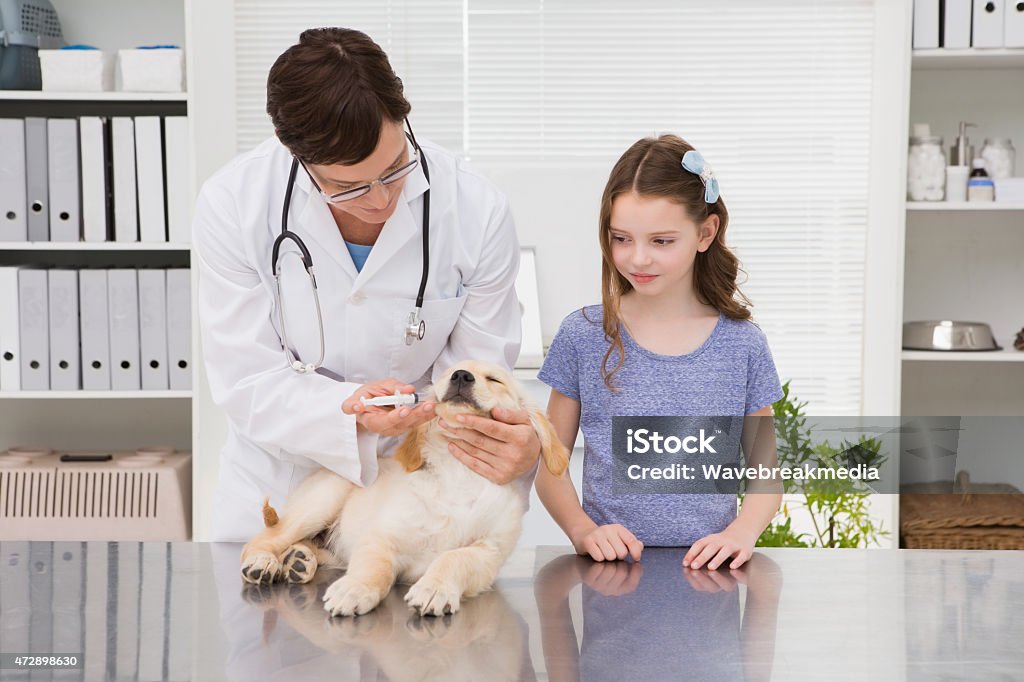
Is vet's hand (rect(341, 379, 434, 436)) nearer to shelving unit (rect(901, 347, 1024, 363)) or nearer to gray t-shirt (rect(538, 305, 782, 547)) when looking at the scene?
gray t-shirt (rect(538, 305, 782, 547))

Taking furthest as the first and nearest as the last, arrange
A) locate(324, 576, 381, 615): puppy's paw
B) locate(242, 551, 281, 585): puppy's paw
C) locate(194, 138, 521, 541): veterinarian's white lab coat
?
locate(194, 138, 521, 541): veterinarian's white lab coat, locate(242, 551, 281, 585): puppy's paw, locate(324, 576, 381, 615): puppy's paw

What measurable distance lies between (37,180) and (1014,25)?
2.84 meters

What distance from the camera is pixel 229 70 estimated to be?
287 cm

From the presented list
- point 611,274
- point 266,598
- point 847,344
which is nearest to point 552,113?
point 847,344

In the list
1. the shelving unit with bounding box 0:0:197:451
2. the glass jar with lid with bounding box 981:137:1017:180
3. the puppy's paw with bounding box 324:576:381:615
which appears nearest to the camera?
the puppy's paw with bounding box 324:576:381:615

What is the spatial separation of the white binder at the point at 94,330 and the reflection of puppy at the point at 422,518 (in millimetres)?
1840

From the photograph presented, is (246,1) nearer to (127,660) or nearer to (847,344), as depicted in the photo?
(847,344)

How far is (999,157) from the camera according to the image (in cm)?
281

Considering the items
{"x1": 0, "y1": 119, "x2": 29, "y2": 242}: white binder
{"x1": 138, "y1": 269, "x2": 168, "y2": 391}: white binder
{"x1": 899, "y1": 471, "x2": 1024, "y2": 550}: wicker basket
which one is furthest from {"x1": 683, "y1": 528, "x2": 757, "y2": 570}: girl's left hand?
{"x1": 0, "y1": 119, "x2": 29, "y2": 242}: white binder

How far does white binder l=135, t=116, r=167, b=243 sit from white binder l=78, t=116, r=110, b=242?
0.09 m

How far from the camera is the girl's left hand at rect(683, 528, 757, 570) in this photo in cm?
117

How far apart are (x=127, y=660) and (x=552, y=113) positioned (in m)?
2.48

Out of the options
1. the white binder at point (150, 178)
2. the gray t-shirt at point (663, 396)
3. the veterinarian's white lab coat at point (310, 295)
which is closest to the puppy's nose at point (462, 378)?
the veterinarian's white lab coat at point (310, 295)

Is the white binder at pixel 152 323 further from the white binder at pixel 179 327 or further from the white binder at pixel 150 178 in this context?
the white binder at pixel 150 178
